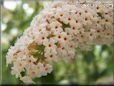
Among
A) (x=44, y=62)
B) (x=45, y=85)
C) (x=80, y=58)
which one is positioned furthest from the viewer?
(x=80, y=58)

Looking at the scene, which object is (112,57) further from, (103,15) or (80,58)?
(103,15)

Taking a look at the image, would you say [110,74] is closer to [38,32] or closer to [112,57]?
[112,57]

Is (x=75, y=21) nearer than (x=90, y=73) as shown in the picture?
Yes

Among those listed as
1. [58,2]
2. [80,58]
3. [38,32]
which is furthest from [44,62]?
[80,58]

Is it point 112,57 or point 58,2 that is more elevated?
point 58,2

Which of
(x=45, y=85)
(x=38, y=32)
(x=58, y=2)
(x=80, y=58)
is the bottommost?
(x=45, y=85)

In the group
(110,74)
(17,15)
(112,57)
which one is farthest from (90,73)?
(17,15)

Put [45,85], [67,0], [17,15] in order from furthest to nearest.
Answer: [45,85], [17,15], [67,0]
